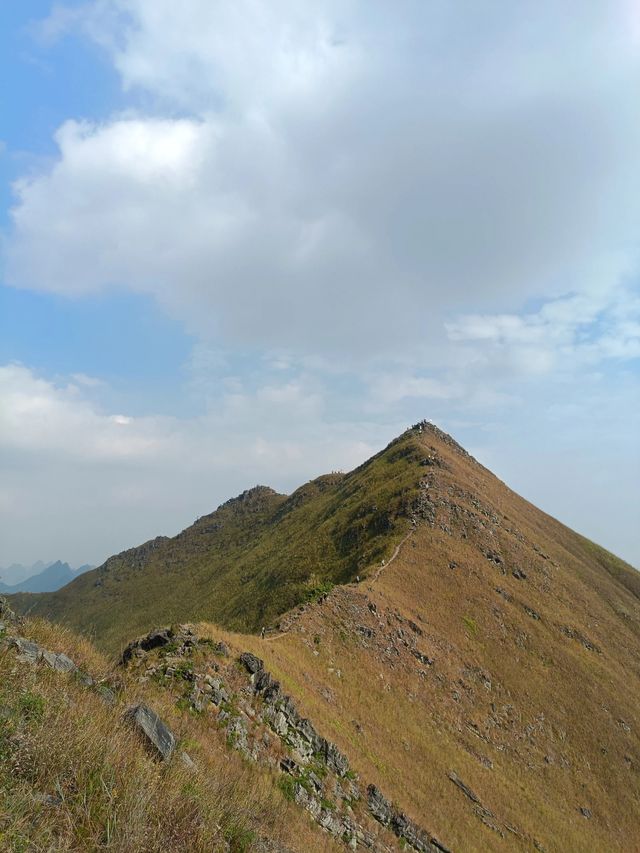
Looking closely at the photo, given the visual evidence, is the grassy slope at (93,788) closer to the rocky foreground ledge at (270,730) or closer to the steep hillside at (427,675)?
the steep hillside at (427,675)

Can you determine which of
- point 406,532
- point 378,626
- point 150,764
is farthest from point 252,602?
point 150,764

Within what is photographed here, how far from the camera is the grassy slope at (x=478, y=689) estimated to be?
75.6ft

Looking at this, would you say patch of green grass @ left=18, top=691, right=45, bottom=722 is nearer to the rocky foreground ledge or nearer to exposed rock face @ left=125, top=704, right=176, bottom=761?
exposed rock face @ left=125, top=704, right=176, bottom=761

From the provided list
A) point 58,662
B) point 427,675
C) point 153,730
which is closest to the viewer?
point 153,730

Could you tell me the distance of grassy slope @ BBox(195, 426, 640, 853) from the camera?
23031mm

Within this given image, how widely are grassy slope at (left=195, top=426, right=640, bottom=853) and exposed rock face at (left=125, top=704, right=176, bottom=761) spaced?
12.1m

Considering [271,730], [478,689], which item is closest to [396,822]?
[271,730]

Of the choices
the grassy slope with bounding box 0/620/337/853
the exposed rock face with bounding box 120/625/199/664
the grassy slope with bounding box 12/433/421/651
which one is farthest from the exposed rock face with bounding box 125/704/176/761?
the exposed rock face with bounding box 120/625/199/664

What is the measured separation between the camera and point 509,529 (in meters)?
66.1

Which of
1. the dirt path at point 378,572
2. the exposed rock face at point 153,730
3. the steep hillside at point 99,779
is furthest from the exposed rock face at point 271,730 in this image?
the dirt path at point 378,572

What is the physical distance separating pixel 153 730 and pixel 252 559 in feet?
251

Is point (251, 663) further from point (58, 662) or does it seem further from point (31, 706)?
point (31, 706)

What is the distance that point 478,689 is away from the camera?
118 feet

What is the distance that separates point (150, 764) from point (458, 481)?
63198mm
